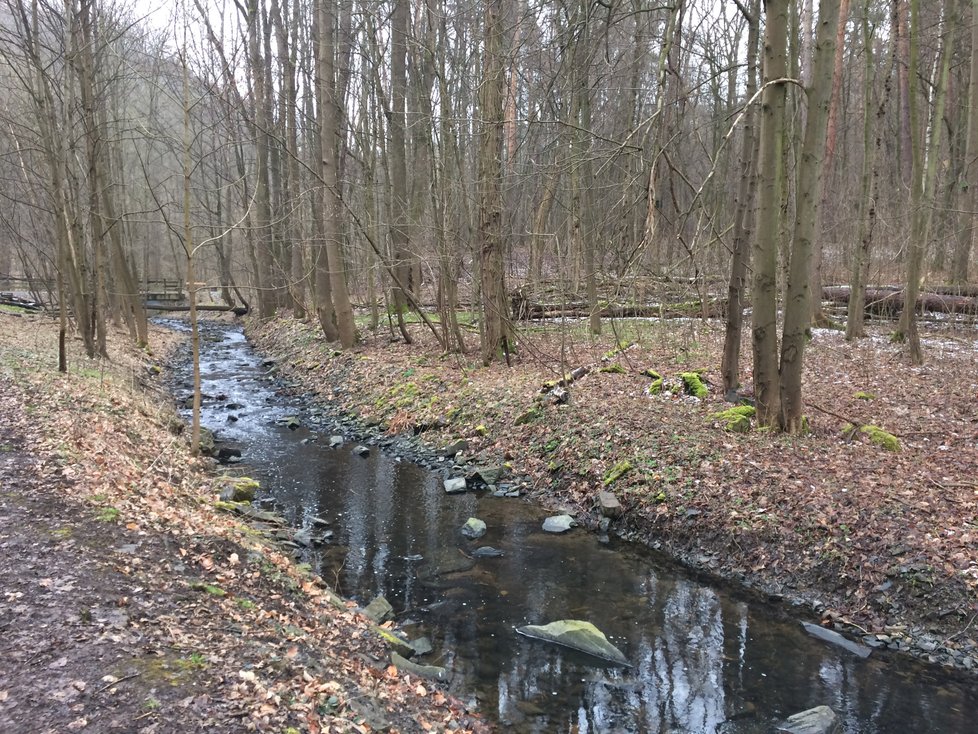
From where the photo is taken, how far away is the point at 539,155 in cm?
1130

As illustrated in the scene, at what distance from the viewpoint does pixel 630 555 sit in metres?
7.23

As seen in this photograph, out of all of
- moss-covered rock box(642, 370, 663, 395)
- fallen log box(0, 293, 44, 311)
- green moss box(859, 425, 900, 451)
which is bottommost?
green moss box(859, 425, 900, 451)

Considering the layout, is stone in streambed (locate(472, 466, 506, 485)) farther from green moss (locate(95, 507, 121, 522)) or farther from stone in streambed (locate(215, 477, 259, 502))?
green moss (locate(95, 507, 121, 522))

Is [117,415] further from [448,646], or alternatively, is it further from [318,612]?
[448,646]

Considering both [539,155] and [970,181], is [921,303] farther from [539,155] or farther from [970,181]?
[539,155]

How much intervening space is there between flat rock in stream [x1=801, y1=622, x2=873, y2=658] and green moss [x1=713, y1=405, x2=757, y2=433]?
309 centimetres

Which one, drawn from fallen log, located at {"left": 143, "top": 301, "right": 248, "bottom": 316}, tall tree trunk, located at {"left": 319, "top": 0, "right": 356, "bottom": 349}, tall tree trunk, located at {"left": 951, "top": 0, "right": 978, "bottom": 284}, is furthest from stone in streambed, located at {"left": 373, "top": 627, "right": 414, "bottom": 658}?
fallen log, located at {"left": 143, "top": 301, "right": 248, "bottom": 316}

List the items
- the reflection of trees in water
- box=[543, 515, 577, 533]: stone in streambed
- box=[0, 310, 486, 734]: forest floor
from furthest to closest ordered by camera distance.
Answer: box=[543, 515, 577, 533]: stone in streambed, the reflection of trees in water, box=[0, 310, 486, 734]: forest floor

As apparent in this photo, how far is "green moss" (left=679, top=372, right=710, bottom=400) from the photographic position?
32.9ft

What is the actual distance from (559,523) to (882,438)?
3.98 metres

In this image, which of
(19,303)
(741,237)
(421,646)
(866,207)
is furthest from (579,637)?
(19,303)

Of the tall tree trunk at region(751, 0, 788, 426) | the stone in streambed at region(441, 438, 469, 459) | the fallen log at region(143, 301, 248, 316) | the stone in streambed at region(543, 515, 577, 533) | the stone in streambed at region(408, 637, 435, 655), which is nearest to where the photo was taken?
the stone in streambed at region(408, 637, 435, 655)

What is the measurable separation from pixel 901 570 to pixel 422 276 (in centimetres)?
1582

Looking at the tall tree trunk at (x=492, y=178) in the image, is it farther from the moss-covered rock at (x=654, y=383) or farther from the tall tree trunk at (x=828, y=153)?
the tall tree trunk at (x=828, y=153)
